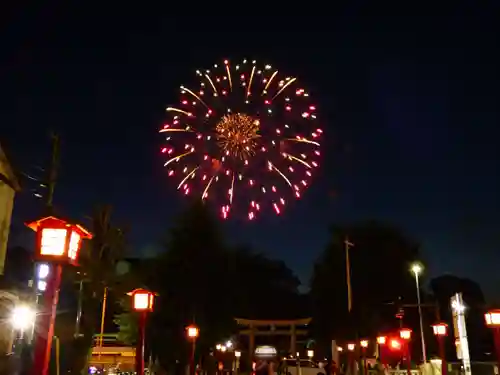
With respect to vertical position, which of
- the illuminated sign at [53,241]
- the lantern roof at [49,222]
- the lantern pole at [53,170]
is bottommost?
the illuminated sign at [53,241]

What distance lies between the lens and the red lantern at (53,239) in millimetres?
12203

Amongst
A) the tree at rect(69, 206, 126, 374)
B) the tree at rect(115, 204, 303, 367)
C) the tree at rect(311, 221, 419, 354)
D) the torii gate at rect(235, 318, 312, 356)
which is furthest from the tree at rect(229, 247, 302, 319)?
the tree at rect(69, 206, 126, 374)

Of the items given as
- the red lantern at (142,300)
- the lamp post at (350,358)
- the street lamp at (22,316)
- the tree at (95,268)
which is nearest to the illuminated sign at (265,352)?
the lamp post at (350,358)

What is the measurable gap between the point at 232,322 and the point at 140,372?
20.2 metres

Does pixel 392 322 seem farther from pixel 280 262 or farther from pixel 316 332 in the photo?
pixel 280 262

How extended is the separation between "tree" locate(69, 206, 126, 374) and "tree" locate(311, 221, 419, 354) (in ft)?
80.4

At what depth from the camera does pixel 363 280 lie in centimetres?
4550

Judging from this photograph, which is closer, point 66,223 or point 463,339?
point 66,223

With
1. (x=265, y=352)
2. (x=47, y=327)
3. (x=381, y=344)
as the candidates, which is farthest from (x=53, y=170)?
(x=381, y=344)

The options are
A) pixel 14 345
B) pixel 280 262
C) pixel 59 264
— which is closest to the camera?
pixel 59 264

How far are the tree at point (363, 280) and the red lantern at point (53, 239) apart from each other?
3271 cm

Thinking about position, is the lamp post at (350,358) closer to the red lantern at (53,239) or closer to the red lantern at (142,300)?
the red lantern at (142,300)

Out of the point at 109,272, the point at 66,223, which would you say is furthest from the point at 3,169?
the point at 66,223

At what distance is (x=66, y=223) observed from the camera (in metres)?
12.5
